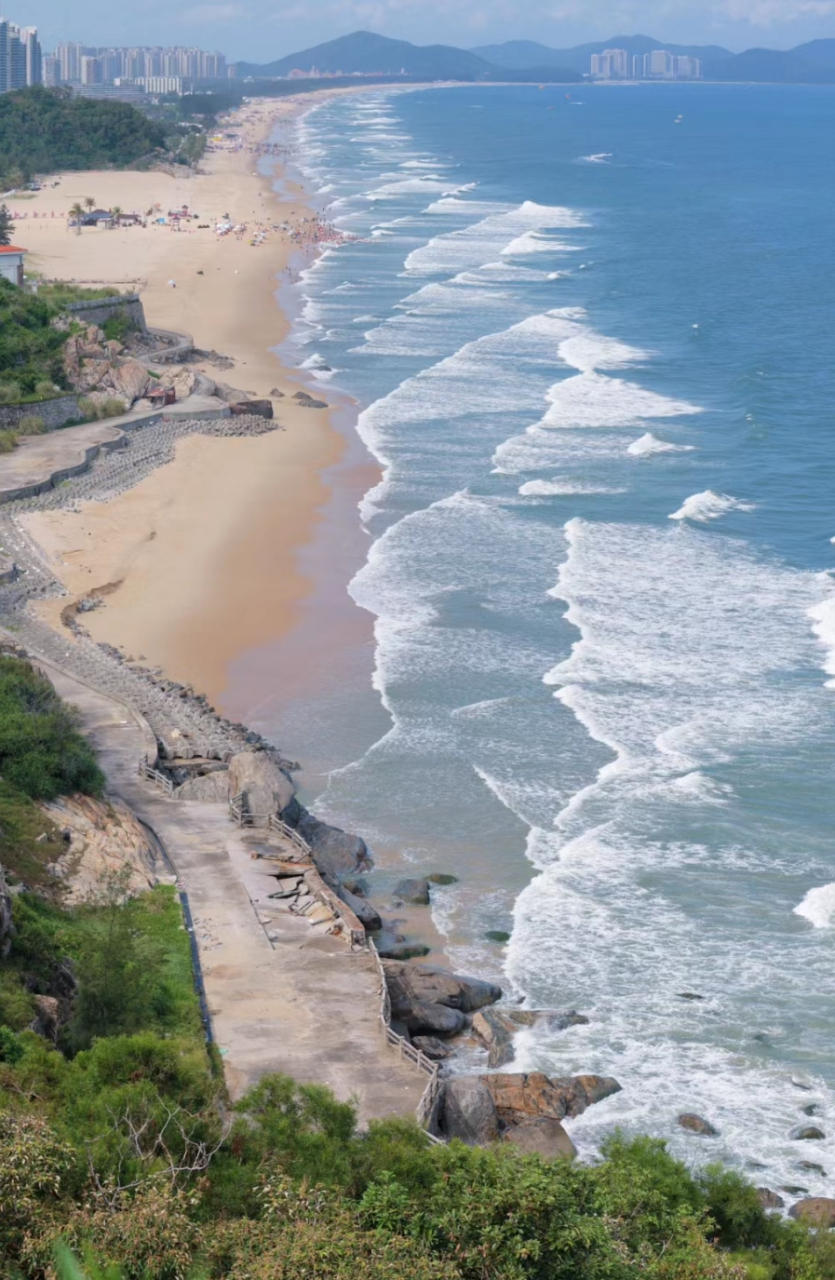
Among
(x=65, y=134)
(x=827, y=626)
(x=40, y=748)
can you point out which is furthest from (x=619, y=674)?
(x=65, y=134)

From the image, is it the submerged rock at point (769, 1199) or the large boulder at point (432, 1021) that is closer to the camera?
the submerged rock at point (769, 1199)

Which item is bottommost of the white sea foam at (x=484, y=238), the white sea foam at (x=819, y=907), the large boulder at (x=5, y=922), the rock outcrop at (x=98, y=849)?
the white sea foam at (x=819, y=907)

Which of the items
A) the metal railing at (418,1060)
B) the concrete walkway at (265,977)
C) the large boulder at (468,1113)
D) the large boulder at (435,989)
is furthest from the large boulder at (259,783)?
the large boulder at (468,1113)

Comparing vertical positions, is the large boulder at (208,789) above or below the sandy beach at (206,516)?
below

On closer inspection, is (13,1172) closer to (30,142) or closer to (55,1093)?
(55,1093)

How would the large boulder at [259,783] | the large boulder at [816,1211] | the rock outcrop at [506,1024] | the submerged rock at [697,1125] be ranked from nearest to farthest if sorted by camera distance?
the large boulder at [816,1211] < the submerged rock at [697,1125] < the rock outcrop at [506,1024] < the large boulder at [259,783]

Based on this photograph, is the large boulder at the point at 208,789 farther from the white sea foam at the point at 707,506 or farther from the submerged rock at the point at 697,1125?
the white sea foam at the point at 707,506

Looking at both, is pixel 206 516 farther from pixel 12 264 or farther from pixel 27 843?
pixel 12 264

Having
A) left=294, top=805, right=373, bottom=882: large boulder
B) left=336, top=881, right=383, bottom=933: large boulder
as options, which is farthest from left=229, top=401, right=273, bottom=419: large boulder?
left=336, top=881, right=383, bottom=933: large boulder
